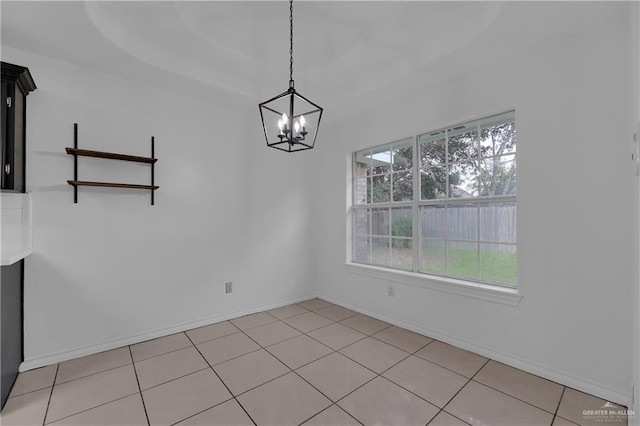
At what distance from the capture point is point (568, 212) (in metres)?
2.02

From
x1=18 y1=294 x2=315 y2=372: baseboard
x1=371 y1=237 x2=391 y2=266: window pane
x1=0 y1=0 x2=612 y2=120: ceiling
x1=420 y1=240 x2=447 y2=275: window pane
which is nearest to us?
x1=0 y1=0 x2=612 y2=120: ceiling

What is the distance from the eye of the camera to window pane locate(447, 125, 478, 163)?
8.70ft

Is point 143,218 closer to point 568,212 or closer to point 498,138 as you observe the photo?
point 498,138

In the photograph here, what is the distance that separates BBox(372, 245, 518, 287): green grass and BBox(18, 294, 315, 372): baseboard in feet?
5.75

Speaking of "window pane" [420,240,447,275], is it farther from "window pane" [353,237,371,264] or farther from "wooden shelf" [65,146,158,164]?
"wooden shelf" [65,146,158,164]

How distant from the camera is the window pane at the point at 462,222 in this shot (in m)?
2.62

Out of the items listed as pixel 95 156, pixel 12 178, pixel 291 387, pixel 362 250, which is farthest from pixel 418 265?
pixel 12 178

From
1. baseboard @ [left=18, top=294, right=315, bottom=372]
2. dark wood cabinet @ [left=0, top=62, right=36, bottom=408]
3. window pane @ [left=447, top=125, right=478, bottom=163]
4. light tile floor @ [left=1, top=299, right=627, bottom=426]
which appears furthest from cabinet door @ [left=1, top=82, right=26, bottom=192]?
window pane @ [left=447, top=125, right=478, bottom=163]

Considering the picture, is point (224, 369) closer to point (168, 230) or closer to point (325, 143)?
point (168, 230)

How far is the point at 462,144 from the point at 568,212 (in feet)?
3.48

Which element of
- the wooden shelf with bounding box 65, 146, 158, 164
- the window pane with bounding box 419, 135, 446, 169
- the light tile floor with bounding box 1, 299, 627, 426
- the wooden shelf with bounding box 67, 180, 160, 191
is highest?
the window pane with bounding box 419, 135, 446, 169

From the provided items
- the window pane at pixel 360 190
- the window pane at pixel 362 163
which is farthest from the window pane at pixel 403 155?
the window pane at pixel 360 190

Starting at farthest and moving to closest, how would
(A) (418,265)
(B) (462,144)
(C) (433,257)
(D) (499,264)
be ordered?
(A) (418,265) < (C) (433,257) < (B) (462,144) < (D) (499,264)

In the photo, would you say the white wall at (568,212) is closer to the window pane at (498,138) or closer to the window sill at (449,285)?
the window sill at (449,285)
